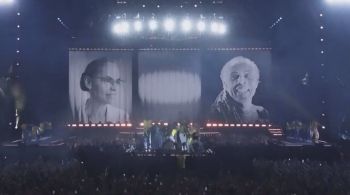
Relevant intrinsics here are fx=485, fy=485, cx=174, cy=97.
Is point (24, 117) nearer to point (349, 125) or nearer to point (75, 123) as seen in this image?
point (75, 123)

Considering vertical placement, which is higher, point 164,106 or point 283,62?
point 283,62

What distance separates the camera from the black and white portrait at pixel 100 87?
24.3m

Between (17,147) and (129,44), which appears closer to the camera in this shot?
(17,147)

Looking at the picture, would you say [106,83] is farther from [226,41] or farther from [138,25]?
[226,41]

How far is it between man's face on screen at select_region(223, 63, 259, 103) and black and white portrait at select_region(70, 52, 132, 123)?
5227 millimetres

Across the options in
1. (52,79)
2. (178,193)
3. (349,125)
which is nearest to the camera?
(178,193)

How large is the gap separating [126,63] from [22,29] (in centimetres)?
580

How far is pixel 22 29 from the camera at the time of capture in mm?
20812

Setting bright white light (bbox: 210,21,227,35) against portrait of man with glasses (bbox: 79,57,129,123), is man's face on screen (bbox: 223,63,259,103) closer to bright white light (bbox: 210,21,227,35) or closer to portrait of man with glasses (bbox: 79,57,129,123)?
bright white light (bbox: 210,21,227,35)

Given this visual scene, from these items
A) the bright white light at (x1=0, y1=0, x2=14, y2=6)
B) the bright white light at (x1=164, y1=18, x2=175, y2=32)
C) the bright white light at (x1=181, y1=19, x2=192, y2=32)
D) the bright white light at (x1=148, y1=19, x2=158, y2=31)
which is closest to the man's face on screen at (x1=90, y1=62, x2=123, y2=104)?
the bright white light at (x1=148, y1=19, x2=158, y2=31)

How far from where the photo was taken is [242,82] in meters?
24.6

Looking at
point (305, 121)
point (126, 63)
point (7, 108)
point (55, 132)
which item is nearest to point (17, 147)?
point (7, 108)

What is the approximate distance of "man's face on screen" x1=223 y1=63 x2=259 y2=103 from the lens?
24562 millimetres

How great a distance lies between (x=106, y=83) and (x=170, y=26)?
4.84 m
